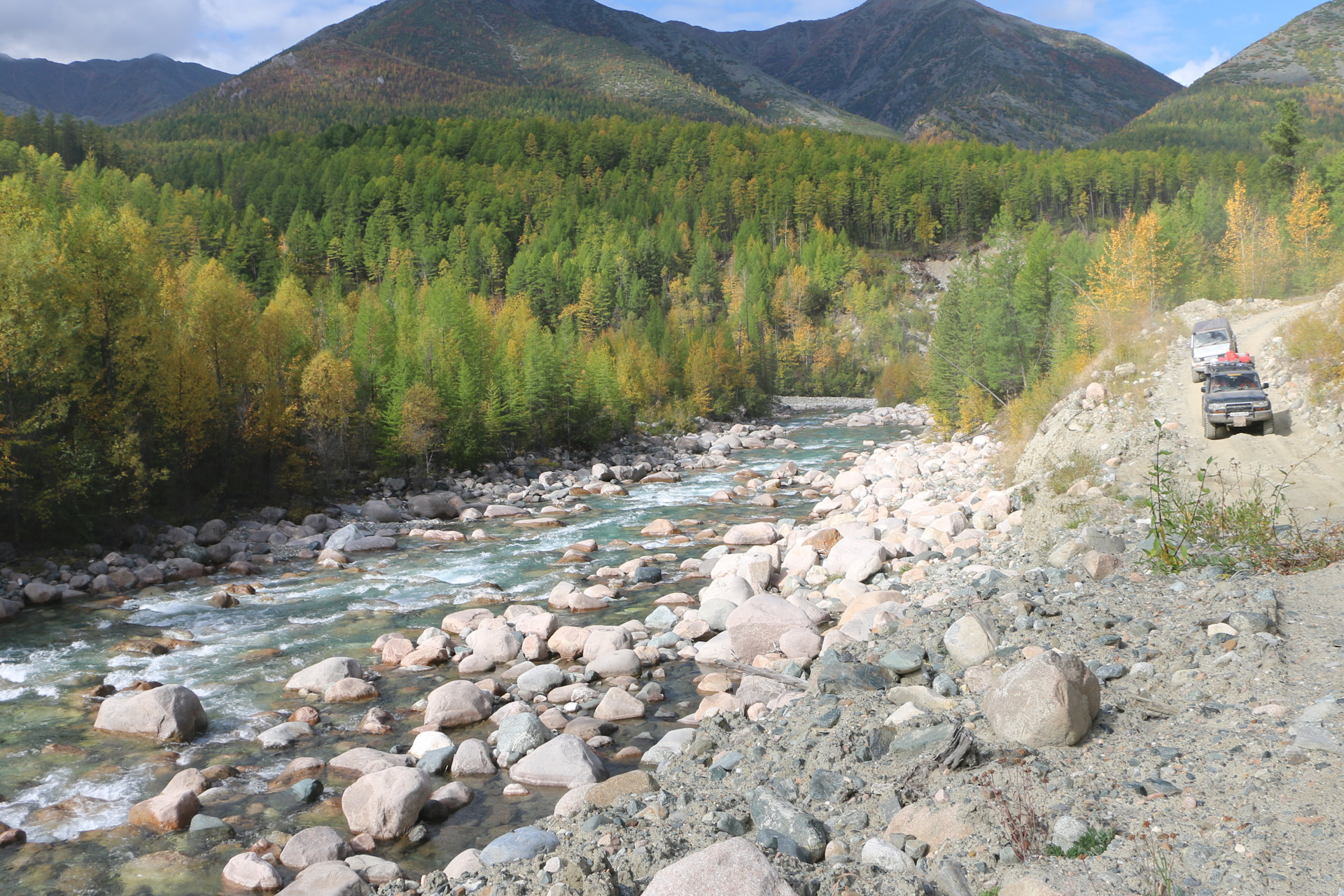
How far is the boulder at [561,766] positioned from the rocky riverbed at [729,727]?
0.14 feet

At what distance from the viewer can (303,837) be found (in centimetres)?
962

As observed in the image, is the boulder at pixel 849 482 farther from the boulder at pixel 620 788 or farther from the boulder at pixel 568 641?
the boulder at pixel 620 788

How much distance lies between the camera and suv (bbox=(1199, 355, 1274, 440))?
19.9 metres

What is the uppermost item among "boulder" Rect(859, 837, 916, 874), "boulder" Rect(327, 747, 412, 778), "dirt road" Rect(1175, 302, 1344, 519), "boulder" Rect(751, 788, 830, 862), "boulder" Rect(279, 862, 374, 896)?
"dirt road" Rect(1175, 302, 1344, 519)

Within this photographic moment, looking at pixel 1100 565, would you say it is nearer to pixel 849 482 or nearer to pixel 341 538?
pixel 849 482

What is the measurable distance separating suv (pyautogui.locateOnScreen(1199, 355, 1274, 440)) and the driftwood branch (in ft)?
48.7

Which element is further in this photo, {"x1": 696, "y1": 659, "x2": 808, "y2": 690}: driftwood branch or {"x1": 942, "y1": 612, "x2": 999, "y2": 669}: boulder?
{"x1": 696, "y1": 659, "x2": 808, "y2": 690}: driftwood branch

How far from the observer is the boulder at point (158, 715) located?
1303 cm

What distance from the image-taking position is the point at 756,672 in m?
13.8

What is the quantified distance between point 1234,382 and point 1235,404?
1.76 meters

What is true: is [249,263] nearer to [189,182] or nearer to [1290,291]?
[189,182]

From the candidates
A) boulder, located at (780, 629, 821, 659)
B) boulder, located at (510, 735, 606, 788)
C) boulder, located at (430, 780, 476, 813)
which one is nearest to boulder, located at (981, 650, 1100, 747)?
boulder, located at (510, 735, 606, 788)

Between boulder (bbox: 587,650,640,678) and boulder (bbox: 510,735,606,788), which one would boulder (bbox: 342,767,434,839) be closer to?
boulder (bbox: 510,735,606,788)

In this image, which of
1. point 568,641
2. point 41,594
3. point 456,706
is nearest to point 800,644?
point 568,641
